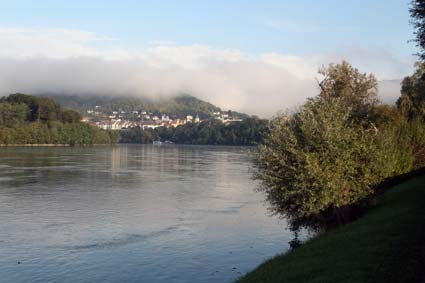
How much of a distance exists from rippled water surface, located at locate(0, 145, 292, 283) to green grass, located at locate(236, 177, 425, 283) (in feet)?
21.6

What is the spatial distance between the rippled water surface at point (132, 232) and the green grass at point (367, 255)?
6595 mm

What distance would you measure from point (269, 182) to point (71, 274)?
12364mm

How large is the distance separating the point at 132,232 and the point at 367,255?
2426 centimetres

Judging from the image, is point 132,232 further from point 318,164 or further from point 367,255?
point 367,255

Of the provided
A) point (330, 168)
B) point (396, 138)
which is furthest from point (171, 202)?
point (330, 168)

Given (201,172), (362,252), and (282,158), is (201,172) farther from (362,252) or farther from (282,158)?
(362,252)

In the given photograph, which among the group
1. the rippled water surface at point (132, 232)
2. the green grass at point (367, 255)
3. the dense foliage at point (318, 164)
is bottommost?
the rippled water surface at point (132, 232)

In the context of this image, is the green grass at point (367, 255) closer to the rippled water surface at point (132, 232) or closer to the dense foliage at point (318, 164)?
the dense foliage at point (318, 164)

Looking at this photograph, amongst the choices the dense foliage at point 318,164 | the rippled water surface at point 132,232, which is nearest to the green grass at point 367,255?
the dense foliage at point 318,164

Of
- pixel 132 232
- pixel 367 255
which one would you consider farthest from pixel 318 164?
pixel 132 232

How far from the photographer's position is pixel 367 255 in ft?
60.7

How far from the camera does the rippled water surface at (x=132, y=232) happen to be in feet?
96.6

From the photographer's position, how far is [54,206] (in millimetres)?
51281

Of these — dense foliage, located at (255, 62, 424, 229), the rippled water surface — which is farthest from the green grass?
the rippled water surface
